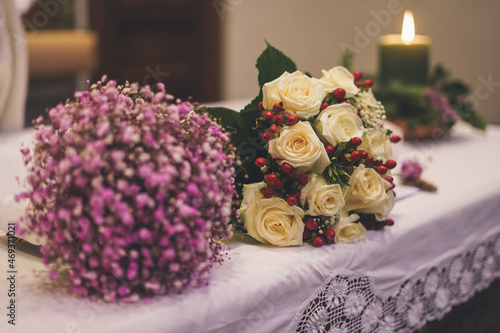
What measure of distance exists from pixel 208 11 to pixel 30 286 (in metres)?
3.38

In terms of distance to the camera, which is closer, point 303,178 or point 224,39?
point 303,178

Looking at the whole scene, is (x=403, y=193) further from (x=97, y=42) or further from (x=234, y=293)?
(x=97, y=42)

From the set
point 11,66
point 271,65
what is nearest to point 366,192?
point 271,65

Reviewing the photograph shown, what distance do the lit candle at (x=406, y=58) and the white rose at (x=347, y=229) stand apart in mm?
873

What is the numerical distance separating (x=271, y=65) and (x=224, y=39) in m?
2.79

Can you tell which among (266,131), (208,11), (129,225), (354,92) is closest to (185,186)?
(129,225)

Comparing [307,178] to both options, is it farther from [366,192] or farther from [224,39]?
[224,39]

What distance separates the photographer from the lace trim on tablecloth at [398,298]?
80cm

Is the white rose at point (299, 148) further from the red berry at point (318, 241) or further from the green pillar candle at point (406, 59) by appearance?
the green pillar candle at point (406, 59)

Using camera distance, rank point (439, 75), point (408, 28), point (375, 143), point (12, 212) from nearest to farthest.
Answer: point (12, 212) < point (375, 143) < point (408, 28) < point (439, 75)

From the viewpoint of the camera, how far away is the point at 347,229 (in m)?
0.85

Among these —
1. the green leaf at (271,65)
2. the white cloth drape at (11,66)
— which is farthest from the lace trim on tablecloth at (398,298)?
the white cloth drape at (11,66)

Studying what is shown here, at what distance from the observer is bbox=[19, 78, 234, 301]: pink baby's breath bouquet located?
0.60 meters

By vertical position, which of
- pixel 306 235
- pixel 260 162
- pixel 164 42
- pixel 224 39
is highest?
pixel 260 162
